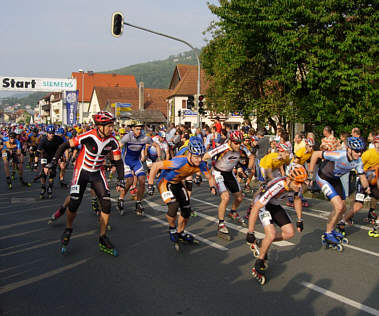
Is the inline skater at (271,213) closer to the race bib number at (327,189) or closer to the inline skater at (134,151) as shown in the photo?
the race bib number at (327,189)

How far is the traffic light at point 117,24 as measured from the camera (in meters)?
17.7

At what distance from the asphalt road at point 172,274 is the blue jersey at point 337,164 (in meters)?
1.34

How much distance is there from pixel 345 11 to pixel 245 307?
18.1m

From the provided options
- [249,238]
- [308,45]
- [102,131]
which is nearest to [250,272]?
[249,238]

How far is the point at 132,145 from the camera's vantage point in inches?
426

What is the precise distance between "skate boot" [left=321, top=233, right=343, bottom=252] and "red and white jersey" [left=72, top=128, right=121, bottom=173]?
4.19 m

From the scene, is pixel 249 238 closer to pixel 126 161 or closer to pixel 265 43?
pixel 126 161

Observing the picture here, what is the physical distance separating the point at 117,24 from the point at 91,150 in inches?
486

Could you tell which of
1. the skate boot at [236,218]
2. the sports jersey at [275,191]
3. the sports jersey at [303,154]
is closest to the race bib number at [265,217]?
the sports jersey at [275,191]

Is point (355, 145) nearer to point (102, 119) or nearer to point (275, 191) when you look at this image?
point (275, 191)

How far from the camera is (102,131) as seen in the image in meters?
7.01

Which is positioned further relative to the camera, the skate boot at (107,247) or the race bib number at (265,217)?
the skate boot at (107,247)

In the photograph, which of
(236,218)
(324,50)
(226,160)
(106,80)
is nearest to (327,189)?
(226,160)

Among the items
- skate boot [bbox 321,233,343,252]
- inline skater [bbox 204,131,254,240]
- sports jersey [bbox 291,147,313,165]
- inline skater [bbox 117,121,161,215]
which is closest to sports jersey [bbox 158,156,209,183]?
inline skater [bbox 204,131,254,240]
